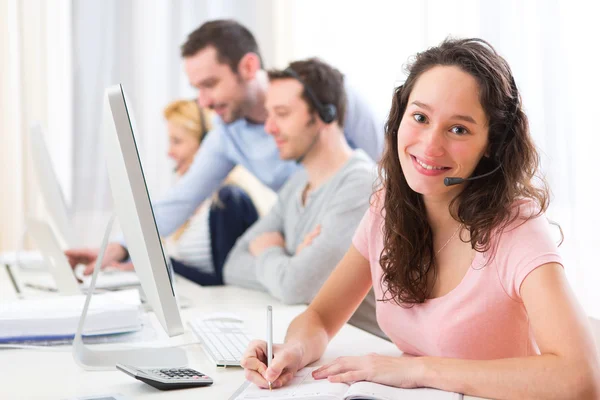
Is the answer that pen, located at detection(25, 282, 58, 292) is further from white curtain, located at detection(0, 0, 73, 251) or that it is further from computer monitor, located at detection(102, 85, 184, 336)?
white curtain, located at detection(0, 0, 73, 251)

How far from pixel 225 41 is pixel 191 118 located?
1.34 ft

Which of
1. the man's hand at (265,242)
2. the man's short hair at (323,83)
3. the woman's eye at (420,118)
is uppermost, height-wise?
the woman's eye at (420,118)

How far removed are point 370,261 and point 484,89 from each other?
40 centimetres

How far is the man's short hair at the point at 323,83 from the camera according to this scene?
83.6 inches

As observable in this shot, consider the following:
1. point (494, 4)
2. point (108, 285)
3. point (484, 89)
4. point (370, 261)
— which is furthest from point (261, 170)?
point (484, 89)

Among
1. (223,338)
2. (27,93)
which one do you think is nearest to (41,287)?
(223,338)

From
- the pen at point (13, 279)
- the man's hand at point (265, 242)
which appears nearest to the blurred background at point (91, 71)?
the pen at point (13, 279)

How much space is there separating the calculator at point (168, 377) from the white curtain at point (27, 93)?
269 cm

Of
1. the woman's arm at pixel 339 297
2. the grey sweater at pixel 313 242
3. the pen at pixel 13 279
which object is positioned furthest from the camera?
the pen at pixel 13 279

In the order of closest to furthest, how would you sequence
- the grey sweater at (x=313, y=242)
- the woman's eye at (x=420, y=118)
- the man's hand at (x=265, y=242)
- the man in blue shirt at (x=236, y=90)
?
the woman's eye at (x=420, y=118), the grey sweater at (x=313, y=242), the man's hand at (x=265, y=242), the man in blue shirt at (x=236, y=90)

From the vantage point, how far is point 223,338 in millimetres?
1434

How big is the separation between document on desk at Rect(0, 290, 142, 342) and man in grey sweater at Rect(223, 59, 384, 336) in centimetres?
49

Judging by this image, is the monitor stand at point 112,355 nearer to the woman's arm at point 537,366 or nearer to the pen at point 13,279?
the woman's arm at point 537,366

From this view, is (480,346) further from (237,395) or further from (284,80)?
(284,80)
